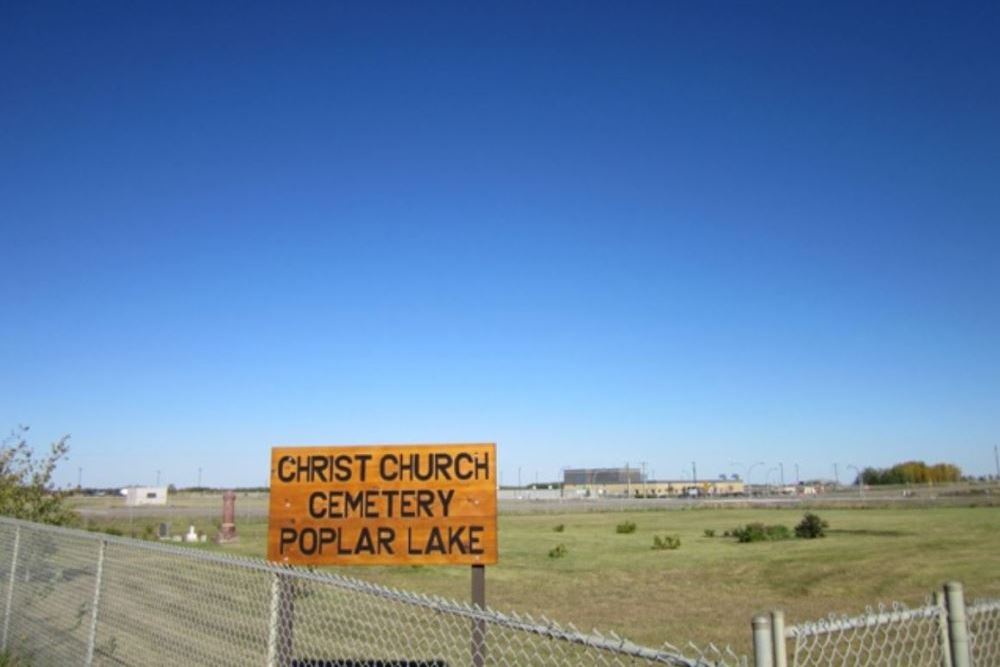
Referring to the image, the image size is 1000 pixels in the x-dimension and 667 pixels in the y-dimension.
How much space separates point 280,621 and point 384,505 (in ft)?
4.23

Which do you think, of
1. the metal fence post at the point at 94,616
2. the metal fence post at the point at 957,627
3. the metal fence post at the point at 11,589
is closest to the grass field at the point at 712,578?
the metal fence post at the point at 94,616

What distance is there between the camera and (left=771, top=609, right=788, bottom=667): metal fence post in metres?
2.40

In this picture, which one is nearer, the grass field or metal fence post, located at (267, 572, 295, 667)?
metal fence post, located at (267, 572, 295, 667)

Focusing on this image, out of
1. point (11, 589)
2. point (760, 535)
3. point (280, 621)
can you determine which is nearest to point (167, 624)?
point (11, 589)

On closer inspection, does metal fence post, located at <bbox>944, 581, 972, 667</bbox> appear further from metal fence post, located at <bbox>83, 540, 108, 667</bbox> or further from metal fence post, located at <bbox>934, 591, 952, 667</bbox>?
metal fence post, located at <bbox>83, 540, 108, 667</bbox>

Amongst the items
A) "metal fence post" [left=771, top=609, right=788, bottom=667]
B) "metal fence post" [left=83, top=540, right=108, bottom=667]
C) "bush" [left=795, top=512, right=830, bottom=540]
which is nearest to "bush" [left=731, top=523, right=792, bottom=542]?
"bush" [left=795, top=512, right=830, bottom=540]

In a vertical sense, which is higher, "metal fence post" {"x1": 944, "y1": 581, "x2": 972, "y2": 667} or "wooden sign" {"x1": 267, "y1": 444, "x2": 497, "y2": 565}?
"wooden sign" {"x1": 267, "y1": 444, "x2": 497, "y2": 565}

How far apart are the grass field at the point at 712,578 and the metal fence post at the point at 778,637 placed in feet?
28.3

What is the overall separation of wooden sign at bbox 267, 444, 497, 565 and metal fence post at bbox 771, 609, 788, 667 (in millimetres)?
3602

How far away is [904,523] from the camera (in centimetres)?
3506

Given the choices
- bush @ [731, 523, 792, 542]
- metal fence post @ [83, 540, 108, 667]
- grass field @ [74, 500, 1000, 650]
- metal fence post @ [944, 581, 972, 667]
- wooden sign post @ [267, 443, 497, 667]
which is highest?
wooden sign post @ [267, 443, 497, 667]

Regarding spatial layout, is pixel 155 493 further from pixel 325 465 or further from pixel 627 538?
pixel 325 465

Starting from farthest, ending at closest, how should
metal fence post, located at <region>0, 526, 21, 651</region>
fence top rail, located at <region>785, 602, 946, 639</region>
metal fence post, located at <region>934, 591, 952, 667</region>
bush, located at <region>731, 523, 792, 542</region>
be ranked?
bush, located at <region>731, 523, 792, 542</region> → metal fence post, located at <region>0, 526, 21, 651</region> → metal fence post, located at <region>934, 591, 952, 667</region> → fence top rail, located at <region>785, 602, 946, 639</region>

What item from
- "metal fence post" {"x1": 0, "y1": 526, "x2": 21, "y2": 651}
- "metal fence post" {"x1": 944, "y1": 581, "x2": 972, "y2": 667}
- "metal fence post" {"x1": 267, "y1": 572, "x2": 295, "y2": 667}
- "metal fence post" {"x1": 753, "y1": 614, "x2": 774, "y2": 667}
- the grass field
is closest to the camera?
"metal fence post" {"x1": 753, "y1": 614, "x2": 774, "y2": 667}
